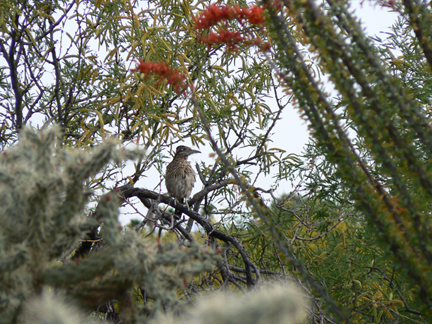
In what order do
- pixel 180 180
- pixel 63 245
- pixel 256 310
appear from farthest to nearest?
pixel 180 180
pixel 63 245
pixel 256 310

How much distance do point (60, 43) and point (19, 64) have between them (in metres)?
0.47

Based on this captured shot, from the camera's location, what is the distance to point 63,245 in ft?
3.98

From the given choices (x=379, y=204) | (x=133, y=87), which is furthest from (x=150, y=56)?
(x=379, y=204)

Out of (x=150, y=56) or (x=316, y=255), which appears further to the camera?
(x=316, y=255)

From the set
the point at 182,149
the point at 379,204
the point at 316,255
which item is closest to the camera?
the point at 379,204

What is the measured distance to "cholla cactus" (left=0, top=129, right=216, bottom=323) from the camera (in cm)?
112

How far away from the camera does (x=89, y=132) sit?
3.17 metres

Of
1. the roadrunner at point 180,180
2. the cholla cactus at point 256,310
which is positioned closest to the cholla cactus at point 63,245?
the cholla cactus at point 256,310

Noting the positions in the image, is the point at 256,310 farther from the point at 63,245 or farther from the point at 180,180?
the point at 180,180

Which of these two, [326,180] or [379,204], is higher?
[326,180]

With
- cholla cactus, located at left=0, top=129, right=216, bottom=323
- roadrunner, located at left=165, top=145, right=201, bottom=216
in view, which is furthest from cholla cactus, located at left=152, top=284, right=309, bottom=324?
roadrunner, located at left=165, top=145, right=201, bottom=216

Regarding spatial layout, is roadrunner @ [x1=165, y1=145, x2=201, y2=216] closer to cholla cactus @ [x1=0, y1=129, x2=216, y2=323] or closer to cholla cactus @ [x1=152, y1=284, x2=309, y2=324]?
cholla cactus @ [x1=0, y1=129, x2=216, y2=323]

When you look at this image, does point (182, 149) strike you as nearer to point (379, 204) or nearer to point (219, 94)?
point (219, 94)

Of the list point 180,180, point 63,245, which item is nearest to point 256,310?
point 63,245
